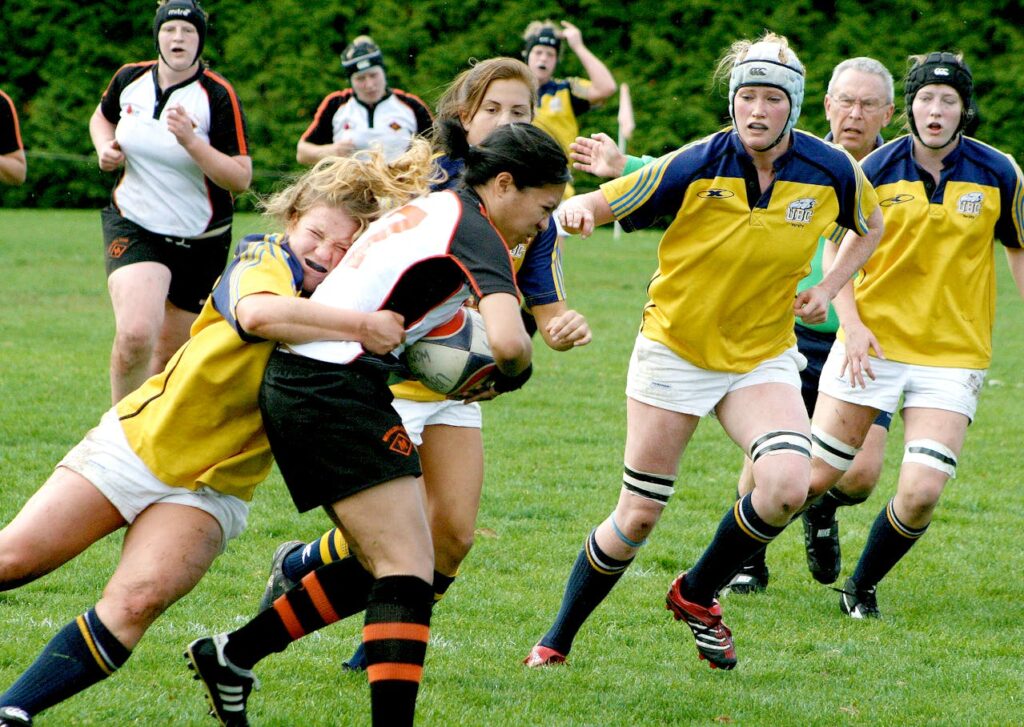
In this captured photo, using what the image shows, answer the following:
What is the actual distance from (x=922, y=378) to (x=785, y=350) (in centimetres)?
85

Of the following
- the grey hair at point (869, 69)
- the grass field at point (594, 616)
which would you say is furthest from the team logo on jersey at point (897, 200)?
the grass field at point (594, 616)

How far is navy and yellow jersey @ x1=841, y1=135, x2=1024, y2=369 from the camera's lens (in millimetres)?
5379

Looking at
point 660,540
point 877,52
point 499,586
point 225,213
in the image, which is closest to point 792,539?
point 660,540

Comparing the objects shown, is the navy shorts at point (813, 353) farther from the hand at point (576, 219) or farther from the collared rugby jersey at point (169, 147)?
the collared rugby jersey at point (169, 147)

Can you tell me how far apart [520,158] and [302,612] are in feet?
4.49

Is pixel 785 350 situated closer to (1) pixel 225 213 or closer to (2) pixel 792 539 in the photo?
(2) pixel 792 539

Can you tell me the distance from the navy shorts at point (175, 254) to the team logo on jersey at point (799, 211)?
10.8 ft

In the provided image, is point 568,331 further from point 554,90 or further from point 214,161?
point 554,90

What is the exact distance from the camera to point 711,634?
4555 millimetres

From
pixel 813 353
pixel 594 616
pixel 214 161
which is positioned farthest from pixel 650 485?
pixel 214 161

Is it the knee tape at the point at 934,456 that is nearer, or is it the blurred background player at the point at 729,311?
the blurred background player at the point at 729,311

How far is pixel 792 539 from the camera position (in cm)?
666

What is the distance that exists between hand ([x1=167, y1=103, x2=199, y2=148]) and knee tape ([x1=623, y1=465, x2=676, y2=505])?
116 inches

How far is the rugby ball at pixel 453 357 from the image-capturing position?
11.6 ft
